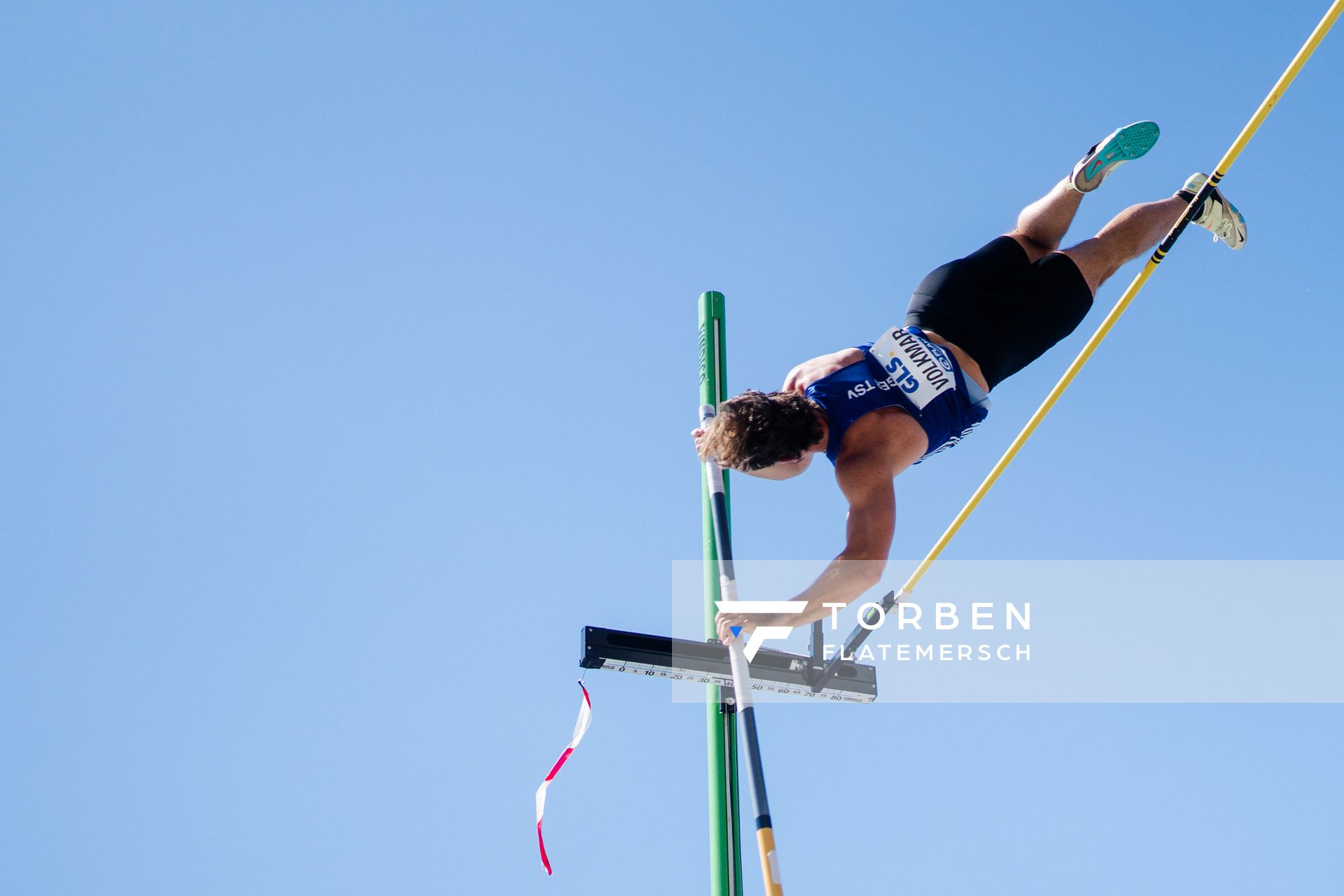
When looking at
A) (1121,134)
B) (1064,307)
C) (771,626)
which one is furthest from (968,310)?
(771,626)

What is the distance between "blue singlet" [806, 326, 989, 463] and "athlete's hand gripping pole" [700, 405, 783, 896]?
22.7 inches

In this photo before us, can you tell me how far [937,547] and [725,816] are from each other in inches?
55.9

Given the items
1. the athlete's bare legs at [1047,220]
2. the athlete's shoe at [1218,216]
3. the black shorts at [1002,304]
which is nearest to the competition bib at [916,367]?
the black shorts at [1002,304]

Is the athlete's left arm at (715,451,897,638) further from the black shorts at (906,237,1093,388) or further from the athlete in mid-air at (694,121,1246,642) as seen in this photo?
the black shorts at (906,237,1093,388)

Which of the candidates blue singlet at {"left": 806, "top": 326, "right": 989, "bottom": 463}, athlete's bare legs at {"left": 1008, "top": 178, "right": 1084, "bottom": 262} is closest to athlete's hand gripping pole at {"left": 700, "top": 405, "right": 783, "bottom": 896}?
blue singlet at {"left": 806, "top": 326, "right": 989, "bottom": 463}

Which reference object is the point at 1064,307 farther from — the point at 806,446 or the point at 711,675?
the point at 711,675

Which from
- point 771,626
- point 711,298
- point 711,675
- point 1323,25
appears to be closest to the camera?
point 1323,25

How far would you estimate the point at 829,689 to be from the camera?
5.71 m

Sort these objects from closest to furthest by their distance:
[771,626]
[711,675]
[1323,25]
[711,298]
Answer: [1323,25]
[771,626]
[711,675]
[711,298]

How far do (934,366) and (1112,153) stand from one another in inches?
42.7

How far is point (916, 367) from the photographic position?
5293 mm

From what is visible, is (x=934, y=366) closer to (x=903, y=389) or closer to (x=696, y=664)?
(x=903, y=389)

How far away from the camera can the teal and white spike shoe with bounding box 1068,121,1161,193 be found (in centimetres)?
526

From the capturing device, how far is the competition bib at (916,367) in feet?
17.3
